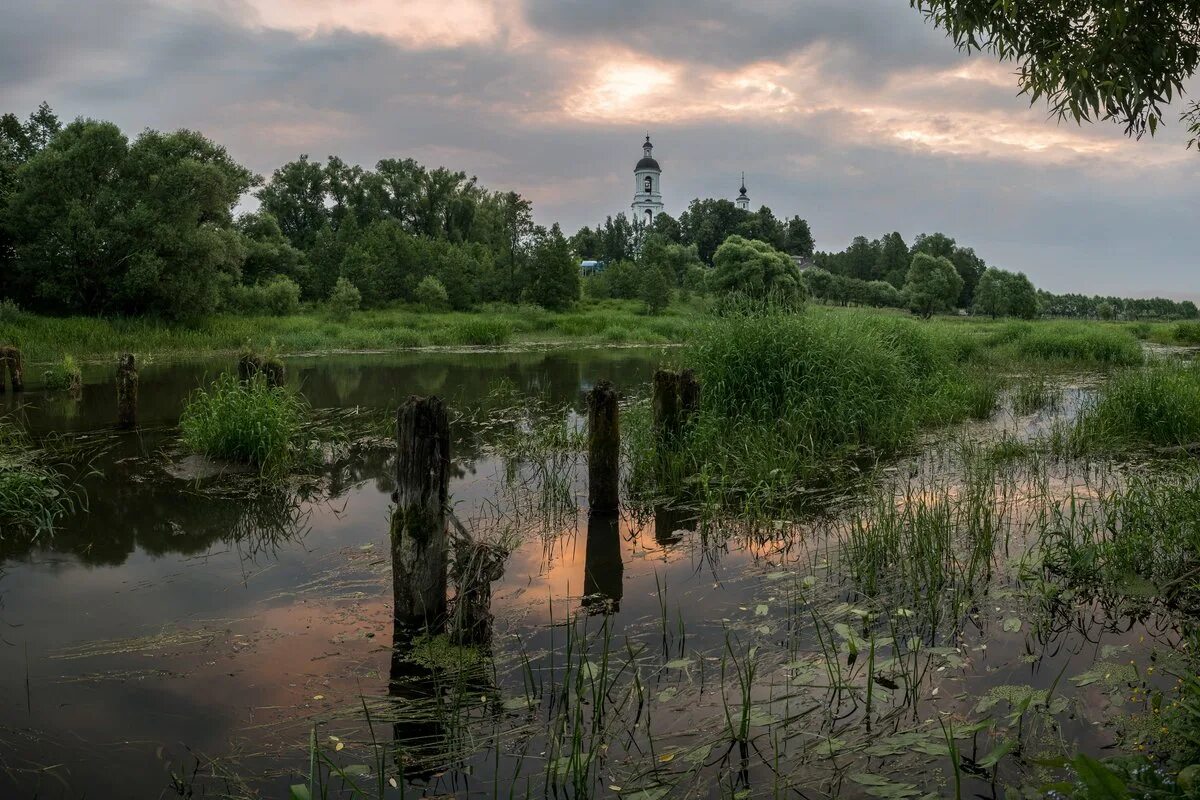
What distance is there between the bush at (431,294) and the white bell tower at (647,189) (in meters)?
96.6

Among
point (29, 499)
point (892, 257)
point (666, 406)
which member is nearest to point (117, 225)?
point (29, 499)

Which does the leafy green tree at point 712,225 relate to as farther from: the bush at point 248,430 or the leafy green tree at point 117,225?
the bush at point 248,430

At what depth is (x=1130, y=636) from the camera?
5.45m

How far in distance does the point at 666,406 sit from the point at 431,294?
137 feet

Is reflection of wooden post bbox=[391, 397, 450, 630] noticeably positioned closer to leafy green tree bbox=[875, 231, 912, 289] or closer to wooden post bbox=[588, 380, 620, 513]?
wooden post bbox=[588, 380, 620, 513]

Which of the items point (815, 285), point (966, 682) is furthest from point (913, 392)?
point (815, 285)

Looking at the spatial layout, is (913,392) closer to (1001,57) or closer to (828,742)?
(1001,57)

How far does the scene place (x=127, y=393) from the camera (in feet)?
47.1

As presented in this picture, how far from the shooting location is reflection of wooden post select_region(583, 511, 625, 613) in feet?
21.8

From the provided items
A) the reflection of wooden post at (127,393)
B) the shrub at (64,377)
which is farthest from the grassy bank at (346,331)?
the reflection of wooden post at (127,393)

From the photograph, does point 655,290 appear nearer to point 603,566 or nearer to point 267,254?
point 267,254

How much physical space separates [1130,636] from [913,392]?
32.4 ft

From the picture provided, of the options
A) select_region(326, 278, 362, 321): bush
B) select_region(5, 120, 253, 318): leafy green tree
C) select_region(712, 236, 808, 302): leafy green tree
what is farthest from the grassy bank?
select_region(712, 236, 808, 302): leafy green tree

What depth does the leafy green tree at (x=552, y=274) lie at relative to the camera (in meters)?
54.4
